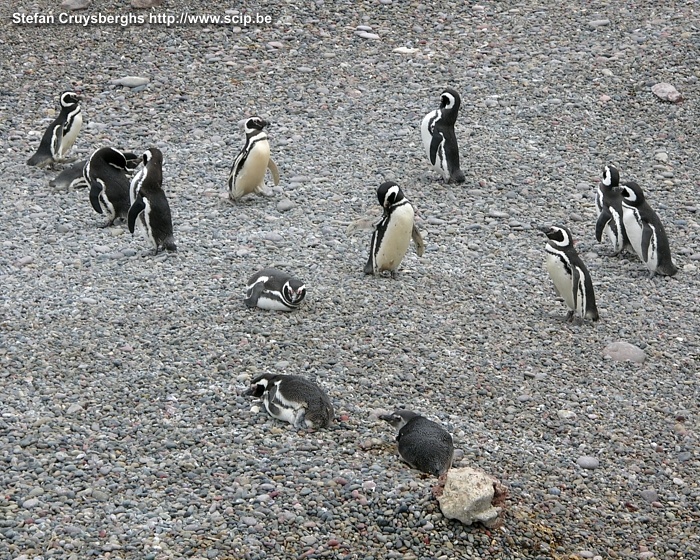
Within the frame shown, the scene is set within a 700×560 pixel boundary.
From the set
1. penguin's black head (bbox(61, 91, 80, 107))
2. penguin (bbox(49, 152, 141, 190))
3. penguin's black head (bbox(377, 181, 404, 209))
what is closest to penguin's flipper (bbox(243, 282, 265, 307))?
penguin's black head (bbox(377, 181, 404, 209))

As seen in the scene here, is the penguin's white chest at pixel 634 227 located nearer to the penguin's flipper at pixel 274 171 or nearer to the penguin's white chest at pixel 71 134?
the penguin's flipper at pixel 274 171

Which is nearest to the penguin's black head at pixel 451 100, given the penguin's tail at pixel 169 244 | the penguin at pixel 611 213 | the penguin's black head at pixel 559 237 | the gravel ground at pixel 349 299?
the gravel ground at pixel 349 299

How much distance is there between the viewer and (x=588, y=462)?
551 cm

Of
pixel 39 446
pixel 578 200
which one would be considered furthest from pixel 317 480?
pixel 578 200

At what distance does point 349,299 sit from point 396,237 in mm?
609

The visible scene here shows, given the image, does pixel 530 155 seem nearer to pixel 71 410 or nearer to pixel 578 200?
pixel 578 200

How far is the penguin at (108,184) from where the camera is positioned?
27.0ft

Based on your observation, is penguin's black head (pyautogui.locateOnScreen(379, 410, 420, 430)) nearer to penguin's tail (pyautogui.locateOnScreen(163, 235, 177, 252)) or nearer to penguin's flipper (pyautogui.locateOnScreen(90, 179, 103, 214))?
penguin's tail (pyautogui.locateOnScreen(163, 235, 177, 252))

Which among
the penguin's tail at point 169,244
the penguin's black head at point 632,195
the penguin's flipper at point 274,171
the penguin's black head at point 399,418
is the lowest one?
the penguin's black head at point 399,418

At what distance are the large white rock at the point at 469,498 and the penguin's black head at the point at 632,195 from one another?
403cm

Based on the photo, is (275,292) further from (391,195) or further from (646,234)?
(646,234)

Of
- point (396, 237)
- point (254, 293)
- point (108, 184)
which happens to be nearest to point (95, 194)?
point (108, 184)

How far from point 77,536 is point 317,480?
3.82ft

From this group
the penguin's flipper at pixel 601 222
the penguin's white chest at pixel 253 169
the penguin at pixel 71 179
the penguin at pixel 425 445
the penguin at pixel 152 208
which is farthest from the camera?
the penguin at pixel 71 179
